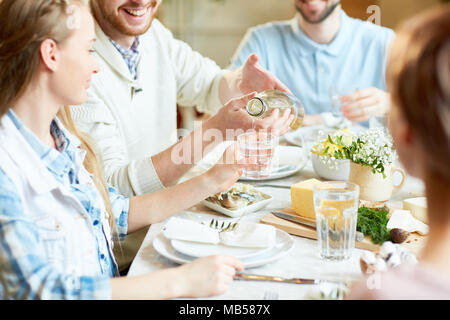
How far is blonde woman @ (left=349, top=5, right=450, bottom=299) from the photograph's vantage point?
25.5 inches

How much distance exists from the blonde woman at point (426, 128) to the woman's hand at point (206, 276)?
12.3 inches

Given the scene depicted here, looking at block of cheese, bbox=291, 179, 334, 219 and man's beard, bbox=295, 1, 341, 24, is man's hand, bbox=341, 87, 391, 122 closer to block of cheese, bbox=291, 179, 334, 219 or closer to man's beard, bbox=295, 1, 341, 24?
man's beard, bbox=295, 1, 341, 24

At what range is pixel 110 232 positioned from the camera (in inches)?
54.0

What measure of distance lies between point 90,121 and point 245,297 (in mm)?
1059

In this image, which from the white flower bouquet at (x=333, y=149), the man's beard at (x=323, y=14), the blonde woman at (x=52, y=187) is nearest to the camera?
the blonde woman at (x=52, y=187)

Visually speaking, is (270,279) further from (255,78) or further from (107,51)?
(107,51)

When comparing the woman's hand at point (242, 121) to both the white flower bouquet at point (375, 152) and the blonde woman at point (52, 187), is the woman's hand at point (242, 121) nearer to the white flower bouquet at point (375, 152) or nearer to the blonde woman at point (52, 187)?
the white flower bouquet at point (375, 152)

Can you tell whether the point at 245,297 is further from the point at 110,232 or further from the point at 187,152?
the point at 187,152

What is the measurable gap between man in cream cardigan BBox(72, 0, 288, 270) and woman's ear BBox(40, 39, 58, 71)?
2.00ft

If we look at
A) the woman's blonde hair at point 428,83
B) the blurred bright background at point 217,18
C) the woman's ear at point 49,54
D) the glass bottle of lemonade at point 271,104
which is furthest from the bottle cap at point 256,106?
the blurred bright background at point 217,18

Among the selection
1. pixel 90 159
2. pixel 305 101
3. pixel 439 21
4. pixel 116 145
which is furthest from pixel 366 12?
pixel 439 21

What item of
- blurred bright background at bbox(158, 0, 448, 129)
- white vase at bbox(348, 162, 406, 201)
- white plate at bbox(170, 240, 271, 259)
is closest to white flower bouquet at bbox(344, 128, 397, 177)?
white vase at bbox(348, 162, 406, 201)

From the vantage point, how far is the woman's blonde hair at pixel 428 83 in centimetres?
64

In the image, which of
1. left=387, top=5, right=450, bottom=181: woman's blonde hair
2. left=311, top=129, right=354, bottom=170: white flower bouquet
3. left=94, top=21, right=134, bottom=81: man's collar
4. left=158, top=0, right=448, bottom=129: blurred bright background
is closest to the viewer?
left=387, top=5, right=450, bottom=181: woman's blonde hair
